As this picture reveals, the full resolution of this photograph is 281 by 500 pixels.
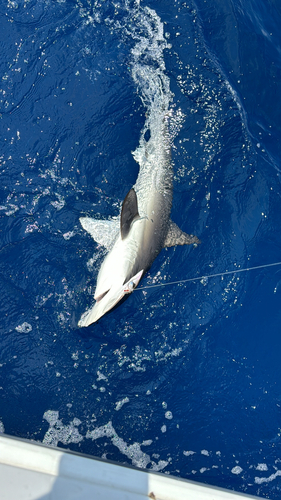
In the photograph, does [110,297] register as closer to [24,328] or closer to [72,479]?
[24,328]

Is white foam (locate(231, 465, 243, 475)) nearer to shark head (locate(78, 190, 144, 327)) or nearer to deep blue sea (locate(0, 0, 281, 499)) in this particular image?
deep blue sea (locate(0, 0, 281, 499))

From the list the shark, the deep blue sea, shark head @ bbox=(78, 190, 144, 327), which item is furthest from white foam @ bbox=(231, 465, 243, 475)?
shark head @ bbox=(78, 190, 144, 327)

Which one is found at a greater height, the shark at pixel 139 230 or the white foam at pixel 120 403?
the shark at pixel 139 230

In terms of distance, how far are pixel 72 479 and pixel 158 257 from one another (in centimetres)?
266

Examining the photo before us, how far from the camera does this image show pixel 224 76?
5.30 m

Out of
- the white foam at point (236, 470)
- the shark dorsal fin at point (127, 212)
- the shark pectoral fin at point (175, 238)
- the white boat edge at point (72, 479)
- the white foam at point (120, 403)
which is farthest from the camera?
the white foam at point (236, 470)

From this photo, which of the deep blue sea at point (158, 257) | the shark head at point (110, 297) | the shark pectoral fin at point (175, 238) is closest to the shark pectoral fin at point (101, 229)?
the deep blue sea at point (158, 257)

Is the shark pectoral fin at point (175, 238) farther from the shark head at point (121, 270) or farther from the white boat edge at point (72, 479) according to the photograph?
the white boat edge at point (72, 479)

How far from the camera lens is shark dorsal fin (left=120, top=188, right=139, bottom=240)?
371 cm

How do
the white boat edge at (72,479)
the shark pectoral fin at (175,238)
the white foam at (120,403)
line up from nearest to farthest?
the white boat edge at (72,479)
the shark pectoral fin at (175,238)
the white foam at (120,403)

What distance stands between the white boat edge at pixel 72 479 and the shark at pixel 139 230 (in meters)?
1.29

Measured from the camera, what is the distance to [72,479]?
3.38m

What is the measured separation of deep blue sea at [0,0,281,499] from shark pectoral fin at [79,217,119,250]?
21 centimetres

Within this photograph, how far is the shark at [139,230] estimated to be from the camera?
3500mm
